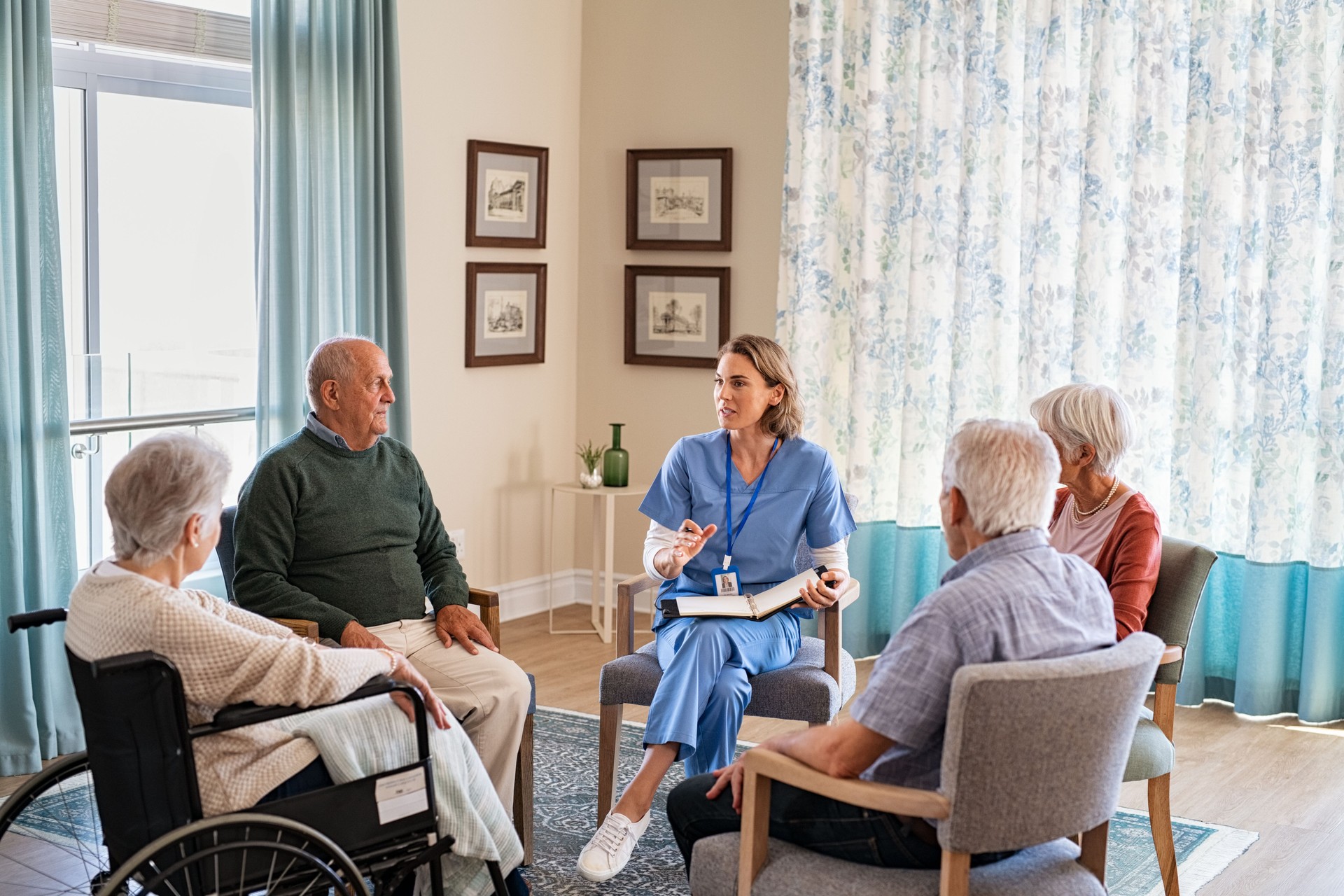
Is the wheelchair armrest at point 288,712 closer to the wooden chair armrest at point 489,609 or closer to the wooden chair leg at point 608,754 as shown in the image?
the wooden chair armrest at point 489,609

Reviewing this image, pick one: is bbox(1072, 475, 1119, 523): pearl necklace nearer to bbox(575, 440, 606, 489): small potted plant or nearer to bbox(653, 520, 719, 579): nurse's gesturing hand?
bbox(653, 520, 719, 579): nurse's gesturing hand

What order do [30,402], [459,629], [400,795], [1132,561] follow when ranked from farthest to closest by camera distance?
[30,402], [459,629], [1132,561], [400,795]

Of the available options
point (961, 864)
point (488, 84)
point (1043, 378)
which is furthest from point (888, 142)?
point (961, 864)

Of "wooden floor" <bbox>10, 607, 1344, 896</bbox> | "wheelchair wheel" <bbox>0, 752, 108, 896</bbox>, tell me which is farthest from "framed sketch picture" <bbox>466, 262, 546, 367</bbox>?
"wheelchair wheel" <bbox>0, 752, 108, 896</bbox>

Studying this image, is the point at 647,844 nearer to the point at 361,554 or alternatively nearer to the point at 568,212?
the point at 361,554

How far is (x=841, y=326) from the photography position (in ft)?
17.5

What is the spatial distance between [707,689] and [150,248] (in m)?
2.47

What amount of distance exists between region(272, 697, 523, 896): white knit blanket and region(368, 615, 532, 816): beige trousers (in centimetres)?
35

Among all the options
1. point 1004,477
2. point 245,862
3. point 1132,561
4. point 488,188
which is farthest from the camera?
point 488,188

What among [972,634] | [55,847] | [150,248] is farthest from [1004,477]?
[150,248]

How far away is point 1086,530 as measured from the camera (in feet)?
10.2

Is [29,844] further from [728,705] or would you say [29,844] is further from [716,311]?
[716,311]

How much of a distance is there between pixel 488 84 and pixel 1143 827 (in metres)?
3.65

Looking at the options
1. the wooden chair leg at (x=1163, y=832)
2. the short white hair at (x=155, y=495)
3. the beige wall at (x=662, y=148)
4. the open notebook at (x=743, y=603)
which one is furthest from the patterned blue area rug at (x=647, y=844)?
the beige wall at (x=662, y=148)
